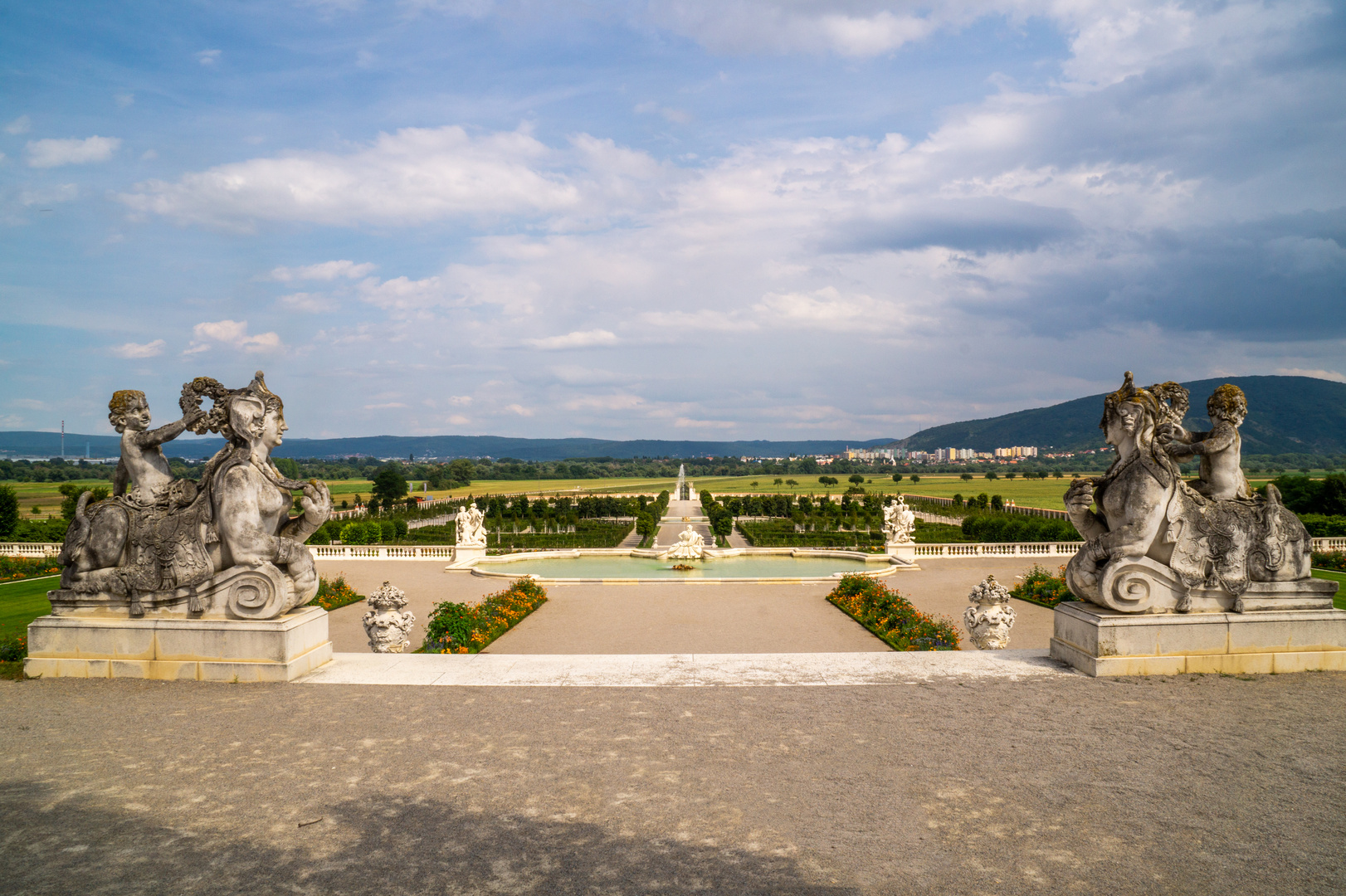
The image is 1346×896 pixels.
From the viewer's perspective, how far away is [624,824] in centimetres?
465

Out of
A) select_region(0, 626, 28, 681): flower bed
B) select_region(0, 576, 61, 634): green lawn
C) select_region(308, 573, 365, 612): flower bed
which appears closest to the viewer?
select_region(0, 626, 28, 681): flower bed

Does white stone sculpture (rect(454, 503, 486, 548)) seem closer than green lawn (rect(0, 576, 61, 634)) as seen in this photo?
No

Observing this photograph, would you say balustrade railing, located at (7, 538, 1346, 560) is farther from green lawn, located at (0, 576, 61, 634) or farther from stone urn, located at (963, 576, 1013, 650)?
stone urn, located at (963, 576, 1013, 650)

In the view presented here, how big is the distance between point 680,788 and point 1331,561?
34135 millimetres

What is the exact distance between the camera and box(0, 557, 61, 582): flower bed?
28594 mm

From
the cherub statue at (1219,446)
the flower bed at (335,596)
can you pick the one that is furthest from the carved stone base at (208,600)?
the flower bed at (335,596)

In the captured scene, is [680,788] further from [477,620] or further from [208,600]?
[477,620]

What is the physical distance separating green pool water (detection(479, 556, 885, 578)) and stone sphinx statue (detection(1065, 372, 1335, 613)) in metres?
20.8


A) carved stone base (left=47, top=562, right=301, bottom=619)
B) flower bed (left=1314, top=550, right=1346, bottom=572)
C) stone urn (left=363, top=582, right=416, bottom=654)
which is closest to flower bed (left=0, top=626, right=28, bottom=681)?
carved stone base (left=47, top=562, right=301, bottom=619)

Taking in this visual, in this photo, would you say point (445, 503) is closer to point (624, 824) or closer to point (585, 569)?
point (585, 569)

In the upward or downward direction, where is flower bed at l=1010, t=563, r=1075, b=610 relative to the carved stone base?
downward

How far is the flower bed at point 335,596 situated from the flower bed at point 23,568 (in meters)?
13.0

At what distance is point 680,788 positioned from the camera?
5184 millimetres

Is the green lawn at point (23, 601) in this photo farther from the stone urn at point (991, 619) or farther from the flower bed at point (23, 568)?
the stone urn at point (991, 619)
